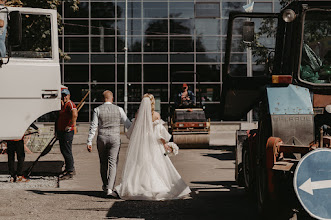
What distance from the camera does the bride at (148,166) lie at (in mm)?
9539

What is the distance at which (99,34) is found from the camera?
37938 millimetres

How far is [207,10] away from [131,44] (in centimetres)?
510

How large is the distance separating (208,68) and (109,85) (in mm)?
6137

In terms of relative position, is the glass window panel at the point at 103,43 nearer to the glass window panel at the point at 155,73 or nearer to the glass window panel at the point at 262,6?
the glass window panel at the point at 155,73

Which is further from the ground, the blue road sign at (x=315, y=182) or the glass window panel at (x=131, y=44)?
the glass window panel at (x=131, y=44)

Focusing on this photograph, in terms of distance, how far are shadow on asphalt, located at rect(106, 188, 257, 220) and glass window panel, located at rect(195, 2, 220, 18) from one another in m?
29.0

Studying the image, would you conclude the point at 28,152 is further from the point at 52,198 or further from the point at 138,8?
the point at 138,8

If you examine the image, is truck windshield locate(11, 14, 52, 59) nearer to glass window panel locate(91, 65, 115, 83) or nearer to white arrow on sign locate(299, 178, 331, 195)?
white arrow on sign locate(299, 178, 331, 195)

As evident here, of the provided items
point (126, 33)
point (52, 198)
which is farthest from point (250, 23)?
point (126, 33)

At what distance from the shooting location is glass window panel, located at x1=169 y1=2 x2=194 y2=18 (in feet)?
125

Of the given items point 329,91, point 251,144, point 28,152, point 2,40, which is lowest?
point 28,152

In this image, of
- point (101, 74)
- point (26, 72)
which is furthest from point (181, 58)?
point (26, 72)

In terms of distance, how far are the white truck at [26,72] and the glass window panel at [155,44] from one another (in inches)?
1122

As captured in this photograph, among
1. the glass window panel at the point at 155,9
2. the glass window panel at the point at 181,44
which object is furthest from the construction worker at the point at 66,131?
the glass window panel at the point at 155,9
